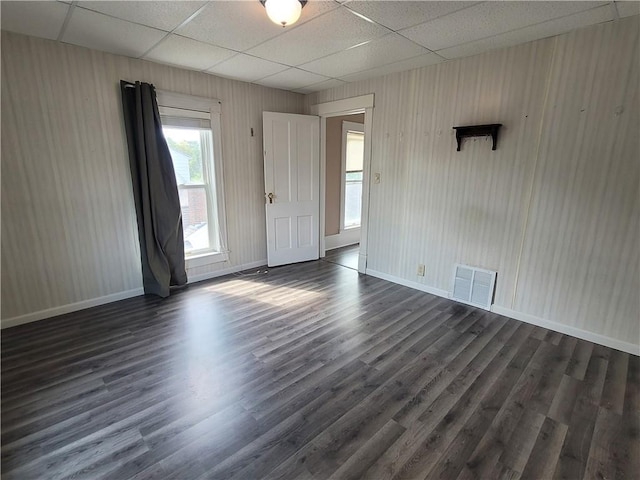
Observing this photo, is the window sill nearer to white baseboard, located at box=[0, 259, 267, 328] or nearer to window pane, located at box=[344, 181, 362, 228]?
white baseboard, located at box=[0, 259, 267, 328]

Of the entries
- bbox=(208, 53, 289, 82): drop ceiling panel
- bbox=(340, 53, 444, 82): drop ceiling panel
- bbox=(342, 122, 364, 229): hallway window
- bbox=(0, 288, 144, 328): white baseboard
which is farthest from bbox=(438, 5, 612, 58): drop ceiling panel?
bbox=(0, 288, 144, 328): white baseboard

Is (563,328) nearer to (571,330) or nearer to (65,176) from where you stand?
(571,330)

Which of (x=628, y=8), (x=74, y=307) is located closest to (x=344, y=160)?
(x=628, y=8)

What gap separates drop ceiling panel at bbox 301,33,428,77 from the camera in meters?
2.72

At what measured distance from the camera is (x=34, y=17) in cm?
229

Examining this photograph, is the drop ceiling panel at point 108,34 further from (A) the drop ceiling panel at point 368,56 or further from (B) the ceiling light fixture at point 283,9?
(A) the drop ceiling panel at point 368,56

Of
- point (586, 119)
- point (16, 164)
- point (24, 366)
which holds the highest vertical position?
point (586, 119)

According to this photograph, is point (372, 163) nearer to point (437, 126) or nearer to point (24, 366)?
point (437, 126)

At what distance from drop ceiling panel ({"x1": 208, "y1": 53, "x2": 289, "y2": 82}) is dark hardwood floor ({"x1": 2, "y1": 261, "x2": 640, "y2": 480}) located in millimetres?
2528

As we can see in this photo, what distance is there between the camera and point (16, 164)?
2.69 meters

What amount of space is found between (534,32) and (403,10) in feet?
3.87

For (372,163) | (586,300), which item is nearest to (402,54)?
(372,163)

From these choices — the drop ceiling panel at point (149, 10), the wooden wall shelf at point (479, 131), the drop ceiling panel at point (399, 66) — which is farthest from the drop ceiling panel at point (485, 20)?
the drop ceiling panel at point (149, 10)

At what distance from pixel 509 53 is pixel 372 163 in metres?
1.71
